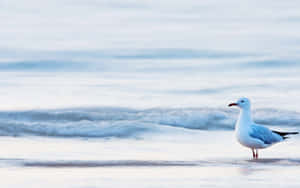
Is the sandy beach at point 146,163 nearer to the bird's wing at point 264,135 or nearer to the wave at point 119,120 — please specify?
the bird's wing at point 264,135

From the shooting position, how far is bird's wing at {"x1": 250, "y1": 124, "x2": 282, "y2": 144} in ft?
34.2

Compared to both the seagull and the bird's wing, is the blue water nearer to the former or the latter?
the seagull

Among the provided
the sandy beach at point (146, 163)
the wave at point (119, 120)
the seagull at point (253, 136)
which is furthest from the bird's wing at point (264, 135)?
the wave at point (119, 120)

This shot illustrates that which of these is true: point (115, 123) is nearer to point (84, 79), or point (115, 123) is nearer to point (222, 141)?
point (222, 141)

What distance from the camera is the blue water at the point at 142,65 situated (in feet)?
44.3

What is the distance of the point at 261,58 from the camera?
21344 mm

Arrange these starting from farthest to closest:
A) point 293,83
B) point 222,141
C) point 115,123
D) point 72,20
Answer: point 72,20
point 293,83
point 115,123
point 222,141

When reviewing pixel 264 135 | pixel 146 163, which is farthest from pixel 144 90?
pixel 146 163

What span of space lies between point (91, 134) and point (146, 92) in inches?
177

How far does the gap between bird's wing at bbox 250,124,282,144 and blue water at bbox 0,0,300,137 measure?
6.01ft

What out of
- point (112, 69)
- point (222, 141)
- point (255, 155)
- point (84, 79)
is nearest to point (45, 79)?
point (84, 79)

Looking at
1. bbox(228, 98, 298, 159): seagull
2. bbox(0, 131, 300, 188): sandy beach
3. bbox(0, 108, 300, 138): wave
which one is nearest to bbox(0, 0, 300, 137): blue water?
bbox(0, 108, 300, 138): wave

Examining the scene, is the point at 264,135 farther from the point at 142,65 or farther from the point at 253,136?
the point at 142,65

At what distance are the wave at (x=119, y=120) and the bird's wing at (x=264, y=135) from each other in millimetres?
1776
